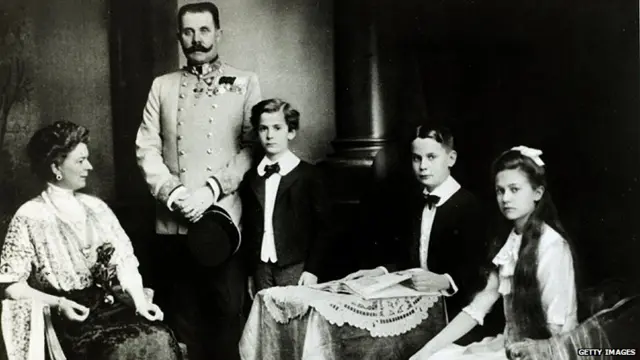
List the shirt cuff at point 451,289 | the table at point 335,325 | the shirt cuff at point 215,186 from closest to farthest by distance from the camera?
1. the table at point 335,325
2. the shirt cuff at point 451,289
3. the shirt cuff at point 215,186

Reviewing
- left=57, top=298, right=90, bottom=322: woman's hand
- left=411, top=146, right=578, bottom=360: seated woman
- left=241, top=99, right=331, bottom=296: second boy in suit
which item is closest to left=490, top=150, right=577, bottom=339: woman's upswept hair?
left=411, top=146, right=578, bottom=360: seated woman

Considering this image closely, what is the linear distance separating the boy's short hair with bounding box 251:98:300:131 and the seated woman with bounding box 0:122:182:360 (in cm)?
66

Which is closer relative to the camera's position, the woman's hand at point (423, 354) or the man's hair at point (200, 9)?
the woman's hand at point (423, 354)

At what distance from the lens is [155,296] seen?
3135mm

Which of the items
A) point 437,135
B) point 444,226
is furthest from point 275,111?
point 444,226

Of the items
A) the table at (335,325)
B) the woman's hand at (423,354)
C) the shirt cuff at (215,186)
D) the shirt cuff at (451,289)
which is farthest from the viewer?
the shirt cuff at (215,186)

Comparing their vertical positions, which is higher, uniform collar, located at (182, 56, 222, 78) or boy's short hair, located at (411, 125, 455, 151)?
uniform collar, located at (182, 56, 222, 78)

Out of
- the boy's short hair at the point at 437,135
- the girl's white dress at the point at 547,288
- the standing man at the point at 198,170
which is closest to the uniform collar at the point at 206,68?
the standing man at the point at 198,170

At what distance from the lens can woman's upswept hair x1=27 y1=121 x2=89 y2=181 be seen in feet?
9.87

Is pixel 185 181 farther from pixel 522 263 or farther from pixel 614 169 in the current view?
pixel 614 169

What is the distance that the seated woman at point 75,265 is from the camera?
2.93m

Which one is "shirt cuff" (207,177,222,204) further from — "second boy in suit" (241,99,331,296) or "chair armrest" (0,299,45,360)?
"chair armrest" (0,299,45,360)

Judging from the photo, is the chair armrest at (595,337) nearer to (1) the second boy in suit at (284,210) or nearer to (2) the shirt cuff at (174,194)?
(1) the second boy in suit at (284,210)
